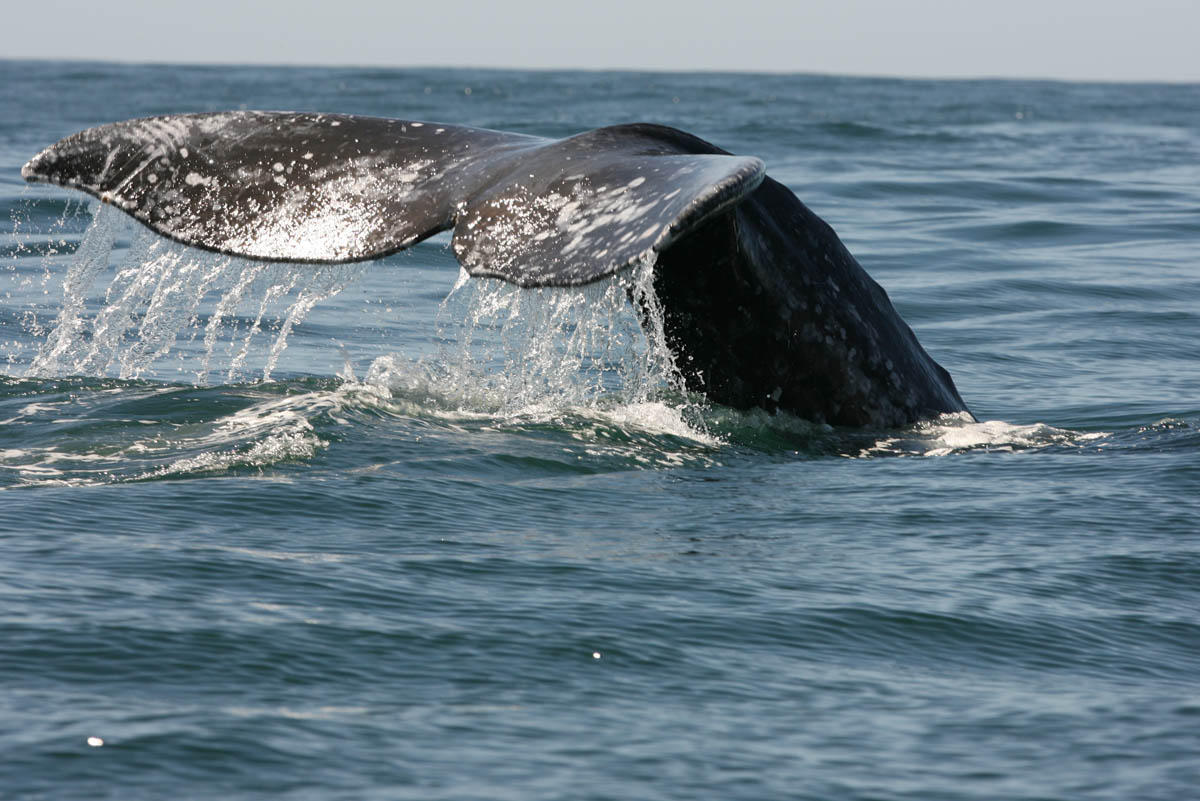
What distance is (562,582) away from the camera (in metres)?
3.91

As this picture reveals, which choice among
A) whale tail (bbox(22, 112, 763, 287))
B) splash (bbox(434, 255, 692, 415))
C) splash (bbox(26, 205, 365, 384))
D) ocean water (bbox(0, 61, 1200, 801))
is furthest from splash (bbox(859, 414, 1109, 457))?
splash (bbox(26, 205, 365, 384))

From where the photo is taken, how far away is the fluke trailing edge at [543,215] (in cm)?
381

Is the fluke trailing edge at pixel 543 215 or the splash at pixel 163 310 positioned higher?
the fluke trailing edge at pixel 543 215

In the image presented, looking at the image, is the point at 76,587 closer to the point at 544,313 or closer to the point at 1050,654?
the point at 544,313

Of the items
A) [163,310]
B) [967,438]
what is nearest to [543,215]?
[967,438]

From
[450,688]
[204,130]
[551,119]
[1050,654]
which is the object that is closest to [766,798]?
[450,688]

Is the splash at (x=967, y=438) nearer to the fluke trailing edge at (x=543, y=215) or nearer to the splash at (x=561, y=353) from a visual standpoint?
the fluke trailing edge at (x=543, y=215)

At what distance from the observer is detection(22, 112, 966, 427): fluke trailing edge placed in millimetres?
3811

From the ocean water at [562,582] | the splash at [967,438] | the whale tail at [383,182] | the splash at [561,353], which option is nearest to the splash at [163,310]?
the ocean water at [562,582]

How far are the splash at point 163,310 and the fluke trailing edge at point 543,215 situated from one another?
18 cm

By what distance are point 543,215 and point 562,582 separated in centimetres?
88

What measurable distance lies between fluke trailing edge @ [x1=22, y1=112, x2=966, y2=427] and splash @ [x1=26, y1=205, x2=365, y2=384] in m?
0.18

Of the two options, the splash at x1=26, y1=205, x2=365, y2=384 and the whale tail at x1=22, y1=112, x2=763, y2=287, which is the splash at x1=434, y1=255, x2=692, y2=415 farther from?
the splash at x1=26, y1=205, x2=365, y2=384

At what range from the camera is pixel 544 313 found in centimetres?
479
